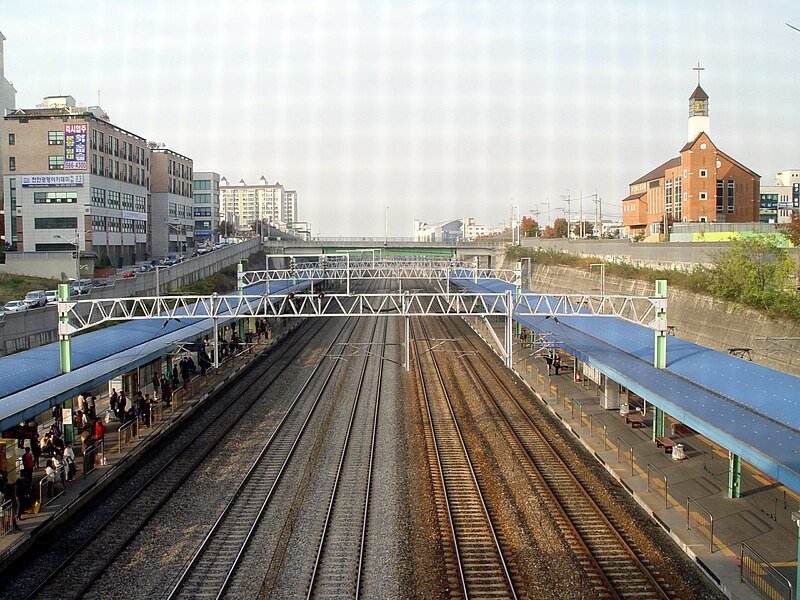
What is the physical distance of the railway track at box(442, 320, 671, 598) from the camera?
10984 millimetres

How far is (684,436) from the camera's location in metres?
19.0

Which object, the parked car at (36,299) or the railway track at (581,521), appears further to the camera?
the parked car at (36,299)

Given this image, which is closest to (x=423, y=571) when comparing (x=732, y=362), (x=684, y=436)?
(x=684, y=436)

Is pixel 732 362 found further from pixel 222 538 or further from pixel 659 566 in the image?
pixel 222 538

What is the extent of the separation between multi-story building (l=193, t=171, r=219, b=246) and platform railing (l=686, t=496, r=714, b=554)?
91234mm

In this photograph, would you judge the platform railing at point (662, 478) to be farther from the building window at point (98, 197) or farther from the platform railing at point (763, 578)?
the building window at point (98, 197)

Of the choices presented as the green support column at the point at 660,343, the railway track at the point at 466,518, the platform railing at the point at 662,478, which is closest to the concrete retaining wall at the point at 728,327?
the green support column at the point at 660,343

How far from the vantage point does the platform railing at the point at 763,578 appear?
10.0 metres

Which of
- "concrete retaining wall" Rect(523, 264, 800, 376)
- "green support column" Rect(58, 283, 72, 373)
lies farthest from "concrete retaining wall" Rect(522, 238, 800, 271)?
"green support column" Rect(58, 283, 72, 373)

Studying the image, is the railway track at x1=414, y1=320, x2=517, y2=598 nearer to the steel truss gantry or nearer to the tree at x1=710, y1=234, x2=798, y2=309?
the steel truss gantry

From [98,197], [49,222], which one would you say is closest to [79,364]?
[49,222]

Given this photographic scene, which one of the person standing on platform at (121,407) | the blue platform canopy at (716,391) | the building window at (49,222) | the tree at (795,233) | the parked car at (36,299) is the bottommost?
the person standing on platform at (121,407)

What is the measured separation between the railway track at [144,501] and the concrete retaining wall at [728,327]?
15262 millimetres

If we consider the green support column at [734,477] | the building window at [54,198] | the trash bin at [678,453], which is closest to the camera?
the green support column at [734,477]
